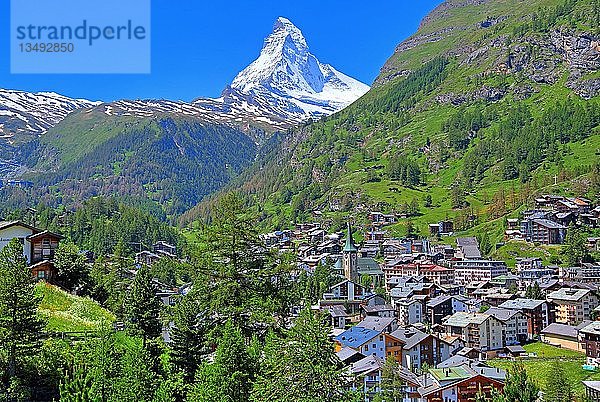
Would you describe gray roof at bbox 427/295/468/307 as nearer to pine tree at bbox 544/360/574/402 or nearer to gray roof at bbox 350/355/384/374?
gray roof at bbox 350/355/384/374

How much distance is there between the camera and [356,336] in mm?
66625

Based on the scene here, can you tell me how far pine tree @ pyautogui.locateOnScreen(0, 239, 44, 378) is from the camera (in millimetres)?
20578

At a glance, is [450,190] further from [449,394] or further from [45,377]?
[45,377]

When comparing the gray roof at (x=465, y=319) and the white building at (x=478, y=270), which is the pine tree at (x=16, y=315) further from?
the white building at (x=478, y=270)

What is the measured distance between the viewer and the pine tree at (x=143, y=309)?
2266cm

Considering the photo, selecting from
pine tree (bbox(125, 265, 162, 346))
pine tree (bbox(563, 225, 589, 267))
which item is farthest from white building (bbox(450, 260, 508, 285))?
pine tree (bbox(125, 265, 162, 346))

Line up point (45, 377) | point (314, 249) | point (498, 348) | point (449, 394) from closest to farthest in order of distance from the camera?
point (45, 377)
point (449, 394)
point (498, 348)
point (314, 249)

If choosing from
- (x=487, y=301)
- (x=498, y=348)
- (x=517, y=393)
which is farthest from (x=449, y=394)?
(x=487, y=301)

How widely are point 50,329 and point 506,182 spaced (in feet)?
487

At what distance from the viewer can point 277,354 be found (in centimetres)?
1527

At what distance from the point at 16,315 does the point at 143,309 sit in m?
4.22

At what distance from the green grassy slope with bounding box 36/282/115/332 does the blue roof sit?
3380 cm

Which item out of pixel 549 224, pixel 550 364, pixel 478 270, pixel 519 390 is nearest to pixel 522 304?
pixel 550 364

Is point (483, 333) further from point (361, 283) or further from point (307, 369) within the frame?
point (307, 369)
